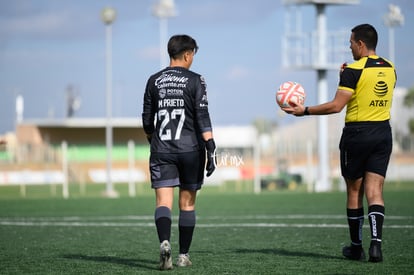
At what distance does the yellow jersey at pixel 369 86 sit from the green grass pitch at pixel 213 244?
1.56 m

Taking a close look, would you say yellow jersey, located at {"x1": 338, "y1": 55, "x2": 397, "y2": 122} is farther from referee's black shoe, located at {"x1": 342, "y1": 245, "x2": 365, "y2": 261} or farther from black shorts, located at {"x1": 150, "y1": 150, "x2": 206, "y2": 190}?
black shorts, located at {"x1": 150, "y1": 150, "x2": 206, "y2": 190}

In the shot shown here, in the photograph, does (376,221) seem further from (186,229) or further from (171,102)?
(171,102)

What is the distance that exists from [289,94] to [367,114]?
836 millimetres

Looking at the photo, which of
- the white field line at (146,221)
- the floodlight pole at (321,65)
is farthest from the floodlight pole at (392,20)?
the white field line at (146,221)

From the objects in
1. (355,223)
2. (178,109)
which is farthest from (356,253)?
(178,109)

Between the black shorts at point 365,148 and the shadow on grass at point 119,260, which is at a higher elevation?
the black shorts at point 365,148

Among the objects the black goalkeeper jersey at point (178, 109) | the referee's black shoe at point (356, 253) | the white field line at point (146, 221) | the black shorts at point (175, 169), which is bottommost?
the white field line at point (146, 221)

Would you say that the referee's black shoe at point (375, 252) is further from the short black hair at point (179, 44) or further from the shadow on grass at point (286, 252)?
the short black hair at point (179, 44)

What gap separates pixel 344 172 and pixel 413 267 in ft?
4.15

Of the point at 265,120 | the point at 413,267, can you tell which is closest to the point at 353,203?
the point at 413,267

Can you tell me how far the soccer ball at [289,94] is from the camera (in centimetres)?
861

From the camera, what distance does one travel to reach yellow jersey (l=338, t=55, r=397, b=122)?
8414mm

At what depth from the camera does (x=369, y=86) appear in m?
8.43

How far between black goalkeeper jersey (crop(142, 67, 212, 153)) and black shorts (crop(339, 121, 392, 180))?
5.02 feet
